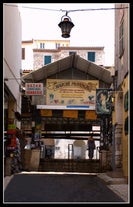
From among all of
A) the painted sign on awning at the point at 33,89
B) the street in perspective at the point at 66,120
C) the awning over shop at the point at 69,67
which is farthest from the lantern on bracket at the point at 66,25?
the awning over shop at the point at 69,67

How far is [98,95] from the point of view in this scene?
2180 centimetres

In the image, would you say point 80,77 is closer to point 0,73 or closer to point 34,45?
point 0,73

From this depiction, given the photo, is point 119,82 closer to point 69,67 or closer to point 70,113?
point 70,113

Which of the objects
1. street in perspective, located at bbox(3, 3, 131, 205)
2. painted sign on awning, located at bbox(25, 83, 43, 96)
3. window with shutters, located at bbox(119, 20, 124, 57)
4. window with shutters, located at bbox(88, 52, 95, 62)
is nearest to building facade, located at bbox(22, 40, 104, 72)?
window with shutters, located at bbox(88, 52, 95, 62)

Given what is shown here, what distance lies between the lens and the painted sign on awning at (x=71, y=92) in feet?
95.6

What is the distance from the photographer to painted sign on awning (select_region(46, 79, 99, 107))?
29.1 metres

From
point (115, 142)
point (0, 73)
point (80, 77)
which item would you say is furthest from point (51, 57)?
point (0, 73)

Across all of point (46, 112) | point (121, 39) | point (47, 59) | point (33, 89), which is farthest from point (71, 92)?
point (47, 59)

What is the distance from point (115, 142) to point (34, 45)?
58011 millimetres

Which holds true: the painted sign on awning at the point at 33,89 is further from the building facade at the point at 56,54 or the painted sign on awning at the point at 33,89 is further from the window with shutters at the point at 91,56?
the window with shutters at the point at 91,56

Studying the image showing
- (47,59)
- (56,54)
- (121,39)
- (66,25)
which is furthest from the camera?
(56,54)

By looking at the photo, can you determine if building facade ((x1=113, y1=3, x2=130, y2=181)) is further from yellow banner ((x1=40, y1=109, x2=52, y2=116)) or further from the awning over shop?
yellow banner ((x1=40, y1=109, x2=52, y2=116))

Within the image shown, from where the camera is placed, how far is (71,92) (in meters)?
29.5

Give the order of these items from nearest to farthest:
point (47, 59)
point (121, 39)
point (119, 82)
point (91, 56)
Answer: point (121, 39), point (119, 82), point (91, 56), point (47, 59)
